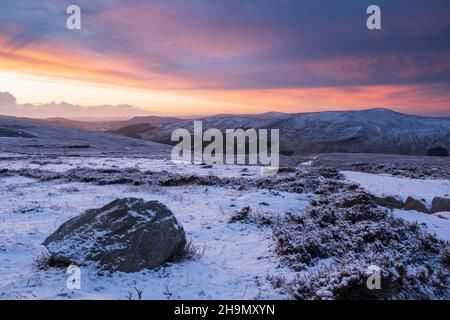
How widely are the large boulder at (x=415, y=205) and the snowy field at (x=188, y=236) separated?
145cm

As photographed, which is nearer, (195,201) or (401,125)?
(195,201)

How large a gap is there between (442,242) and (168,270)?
21.6 feet

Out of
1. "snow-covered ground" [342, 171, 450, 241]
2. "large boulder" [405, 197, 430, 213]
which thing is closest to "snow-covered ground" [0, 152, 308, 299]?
"snow-covered ground" [342, 171, 450, 241]

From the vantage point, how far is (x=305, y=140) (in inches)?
4146

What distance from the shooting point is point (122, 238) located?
25.4 ft

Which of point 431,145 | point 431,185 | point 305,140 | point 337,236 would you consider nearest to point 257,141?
point 305,140

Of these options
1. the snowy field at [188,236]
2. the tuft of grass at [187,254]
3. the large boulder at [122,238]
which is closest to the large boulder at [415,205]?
the snowy field at [188,236]

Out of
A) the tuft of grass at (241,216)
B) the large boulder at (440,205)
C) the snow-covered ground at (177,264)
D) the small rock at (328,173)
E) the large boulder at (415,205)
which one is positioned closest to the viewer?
the snow-covered ground at (177,264)

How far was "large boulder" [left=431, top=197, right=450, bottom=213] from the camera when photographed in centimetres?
1352

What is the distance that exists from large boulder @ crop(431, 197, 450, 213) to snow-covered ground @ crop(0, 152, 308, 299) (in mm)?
5179

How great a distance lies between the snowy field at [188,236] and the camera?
6.52m

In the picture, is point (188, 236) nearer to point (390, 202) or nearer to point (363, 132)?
point (390, 202)

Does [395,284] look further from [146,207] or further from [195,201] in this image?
[195,201]

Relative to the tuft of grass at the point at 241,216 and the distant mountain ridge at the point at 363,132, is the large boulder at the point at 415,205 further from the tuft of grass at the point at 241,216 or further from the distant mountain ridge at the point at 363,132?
the distant mountain ridge at the point at 363,132
